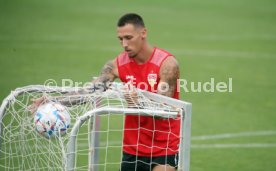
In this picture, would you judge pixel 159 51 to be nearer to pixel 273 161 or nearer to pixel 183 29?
pixel 273 161

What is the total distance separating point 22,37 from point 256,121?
861 cm

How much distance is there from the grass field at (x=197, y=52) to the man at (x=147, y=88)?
2881mm

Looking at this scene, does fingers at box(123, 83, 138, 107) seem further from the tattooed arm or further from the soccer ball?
the soccer ball

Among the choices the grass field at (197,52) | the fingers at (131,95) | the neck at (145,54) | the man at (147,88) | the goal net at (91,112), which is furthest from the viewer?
the grass field at (197,52)

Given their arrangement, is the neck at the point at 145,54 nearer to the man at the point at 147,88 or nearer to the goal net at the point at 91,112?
the man at the point at 147,88

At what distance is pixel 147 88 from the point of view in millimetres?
7172

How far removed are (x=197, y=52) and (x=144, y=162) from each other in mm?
11546

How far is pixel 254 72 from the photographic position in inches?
652

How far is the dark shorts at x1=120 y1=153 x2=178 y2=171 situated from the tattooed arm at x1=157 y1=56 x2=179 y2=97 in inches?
25.8

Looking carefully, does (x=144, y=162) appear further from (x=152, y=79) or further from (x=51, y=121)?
(x=51, y=121)

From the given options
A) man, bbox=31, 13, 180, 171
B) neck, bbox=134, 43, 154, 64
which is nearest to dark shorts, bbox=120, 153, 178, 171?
man, bbox=31, 13, 180, 171

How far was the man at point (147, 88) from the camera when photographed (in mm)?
7082

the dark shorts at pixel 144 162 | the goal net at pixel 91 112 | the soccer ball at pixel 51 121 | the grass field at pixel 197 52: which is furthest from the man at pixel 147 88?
the grass field at pixel 197 52

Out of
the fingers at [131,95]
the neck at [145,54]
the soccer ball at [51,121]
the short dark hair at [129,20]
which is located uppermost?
the short dark hair at [129,20]
